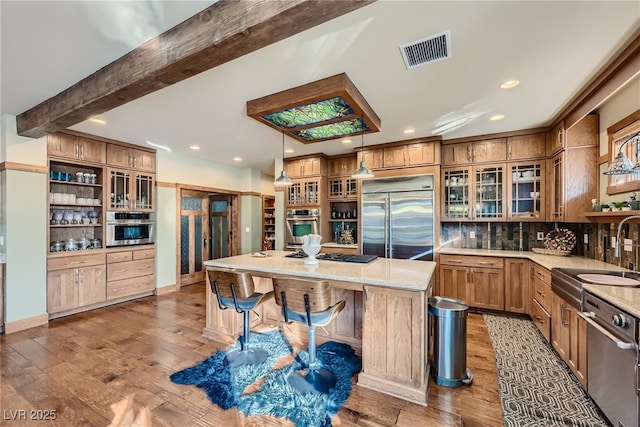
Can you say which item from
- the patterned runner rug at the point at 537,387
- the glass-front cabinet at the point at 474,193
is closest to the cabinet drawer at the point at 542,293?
the patterned runner rug at the point at 537,387

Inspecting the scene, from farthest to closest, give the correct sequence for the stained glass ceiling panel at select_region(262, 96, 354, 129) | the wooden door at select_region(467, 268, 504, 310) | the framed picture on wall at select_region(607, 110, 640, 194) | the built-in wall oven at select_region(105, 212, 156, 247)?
1. the built-in wall oven at select_region(105, 212, 156, 247)
2. the wooden door at select_region(467, 268, 504, 310)
3. the stained glass ceiling panel at select_region(262, 96, 354, 129)
4. the framed picture on wall at select_region(607, 110, 640, 194)

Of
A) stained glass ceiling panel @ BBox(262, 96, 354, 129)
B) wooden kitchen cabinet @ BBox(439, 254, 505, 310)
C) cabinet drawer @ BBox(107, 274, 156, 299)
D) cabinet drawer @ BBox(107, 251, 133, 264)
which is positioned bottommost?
cabinet drawer @ BBox(107, 274, 156, 299)

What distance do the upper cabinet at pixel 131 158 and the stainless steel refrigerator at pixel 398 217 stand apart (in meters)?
3.97

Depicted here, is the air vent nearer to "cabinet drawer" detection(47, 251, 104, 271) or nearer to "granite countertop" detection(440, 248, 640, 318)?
"granite countertop" detection(440, 248, 640, 318)

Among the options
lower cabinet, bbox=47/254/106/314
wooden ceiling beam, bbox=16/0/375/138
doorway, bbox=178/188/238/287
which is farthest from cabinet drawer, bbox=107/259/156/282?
wooden ceiling beam, bbox=16/0/375/138

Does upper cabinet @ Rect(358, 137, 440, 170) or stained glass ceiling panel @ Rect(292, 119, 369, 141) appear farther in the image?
upper cabinet @ Rect(358, 137, 440, 170)

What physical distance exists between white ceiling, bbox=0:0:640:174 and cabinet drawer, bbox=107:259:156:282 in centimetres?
232

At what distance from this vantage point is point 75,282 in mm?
4035

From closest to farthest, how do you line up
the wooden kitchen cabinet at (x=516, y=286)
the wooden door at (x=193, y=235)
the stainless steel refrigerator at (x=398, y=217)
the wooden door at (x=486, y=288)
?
the wooden kitchen cabinet at (x=516, y=286) < the wooden door at (x=486, y=288) < the stainless steel refrigerator at (x=398, y=217) < the wooden door at (x=193, y=235)

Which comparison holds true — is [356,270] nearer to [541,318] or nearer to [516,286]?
[541,318]

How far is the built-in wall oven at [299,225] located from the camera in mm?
5410

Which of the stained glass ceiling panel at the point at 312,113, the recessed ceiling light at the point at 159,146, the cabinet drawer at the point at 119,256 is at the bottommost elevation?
the cabinet drawer at the point at 119,256

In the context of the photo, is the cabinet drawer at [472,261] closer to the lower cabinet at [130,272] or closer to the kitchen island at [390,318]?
the kitchen island at [390,318]

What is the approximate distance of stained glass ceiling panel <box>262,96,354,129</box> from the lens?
2809 millimetres
